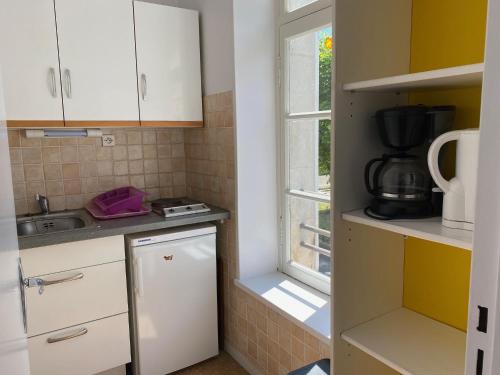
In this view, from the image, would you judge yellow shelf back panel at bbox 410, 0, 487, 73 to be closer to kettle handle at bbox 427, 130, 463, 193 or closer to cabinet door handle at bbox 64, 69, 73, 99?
kettle handle at bbox 427, 130, 463, 193

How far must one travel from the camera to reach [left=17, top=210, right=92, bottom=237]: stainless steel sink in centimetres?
214

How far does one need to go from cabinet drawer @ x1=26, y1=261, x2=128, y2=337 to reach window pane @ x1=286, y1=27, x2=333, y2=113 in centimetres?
130

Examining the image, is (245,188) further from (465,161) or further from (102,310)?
(465,161)

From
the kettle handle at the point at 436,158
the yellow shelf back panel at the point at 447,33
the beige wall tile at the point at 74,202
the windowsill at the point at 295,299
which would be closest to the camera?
the kettle handle at the point at 436,158

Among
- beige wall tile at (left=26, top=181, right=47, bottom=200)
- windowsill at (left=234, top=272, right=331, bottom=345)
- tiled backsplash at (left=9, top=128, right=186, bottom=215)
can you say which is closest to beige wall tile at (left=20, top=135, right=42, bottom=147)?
tiled backsplash at (left=9, top=128, right=186, bottom=215)

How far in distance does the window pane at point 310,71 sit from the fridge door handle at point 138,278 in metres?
1.17

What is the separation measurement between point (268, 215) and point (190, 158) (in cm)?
75

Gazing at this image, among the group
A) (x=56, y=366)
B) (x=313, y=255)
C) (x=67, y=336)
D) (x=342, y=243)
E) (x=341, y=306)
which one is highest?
(x=342, y=243)

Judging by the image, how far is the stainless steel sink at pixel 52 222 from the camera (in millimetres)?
2145

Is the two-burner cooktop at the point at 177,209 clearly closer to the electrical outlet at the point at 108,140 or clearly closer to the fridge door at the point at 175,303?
the fridge door at the point at 175,303

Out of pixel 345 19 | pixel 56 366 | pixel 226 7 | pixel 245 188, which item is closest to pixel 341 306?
pixel 345 19

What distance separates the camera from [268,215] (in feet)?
7.58

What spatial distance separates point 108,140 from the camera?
8.11ft

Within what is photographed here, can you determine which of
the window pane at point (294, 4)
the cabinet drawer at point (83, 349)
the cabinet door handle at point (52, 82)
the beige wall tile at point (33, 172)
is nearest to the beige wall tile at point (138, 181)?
the beige wall tile at point (33, 172)
